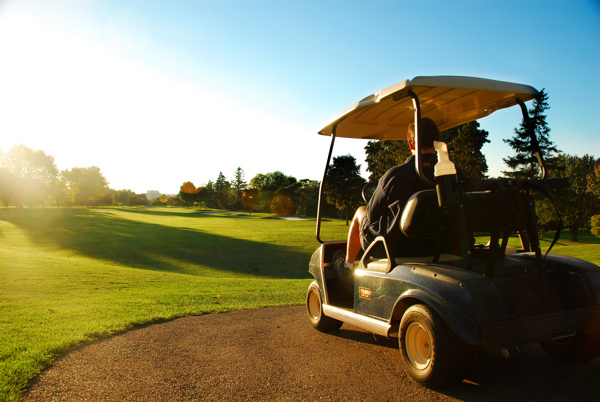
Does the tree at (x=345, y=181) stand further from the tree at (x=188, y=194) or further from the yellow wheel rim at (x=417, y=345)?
the tree at (x=188, y=194)

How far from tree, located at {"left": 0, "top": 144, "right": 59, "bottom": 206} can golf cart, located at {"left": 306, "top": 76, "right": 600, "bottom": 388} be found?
73.4m

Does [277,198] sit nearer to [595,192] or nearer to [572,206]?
[572,206]

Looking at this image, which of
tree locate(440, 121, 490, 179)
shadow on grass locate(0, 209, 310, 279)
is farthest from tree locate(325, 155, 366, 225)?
shadow on grass locate(0, 209, 310, 279)

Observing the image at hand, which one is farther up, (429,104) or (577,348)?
(429,104)

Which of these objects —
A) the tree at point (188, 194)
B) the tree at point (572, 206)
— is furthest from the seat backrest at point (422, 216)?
the tree at point (188, 194)

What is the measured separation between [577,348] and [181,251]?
70.9 feet

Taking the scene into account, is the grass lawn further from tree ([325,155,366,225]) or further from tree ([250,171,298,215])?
tree ([250,171,298,215])

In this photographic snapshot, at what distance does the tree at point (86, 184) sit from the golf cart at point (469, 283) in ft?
331

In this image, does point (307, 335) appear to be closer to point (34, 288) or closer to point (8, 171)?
point (34, 288)

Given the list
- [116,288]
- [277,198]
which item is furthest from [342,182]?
[116,288]

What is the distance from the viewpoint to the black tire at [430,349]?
3.04m

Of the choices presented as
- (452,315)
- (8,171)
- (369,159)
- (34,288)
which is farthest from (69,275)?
(8,171)

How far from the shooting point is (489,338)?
2855 mm

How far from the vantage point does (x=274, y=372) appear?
3.62 meters
